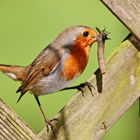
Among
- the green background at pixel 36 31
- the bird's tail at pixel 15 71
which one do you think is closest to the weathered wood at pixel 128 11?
the bird's tail at pixel 15 71

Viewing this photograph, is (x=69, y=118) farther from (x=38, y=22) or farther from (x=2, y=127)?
(x=38, y=22)

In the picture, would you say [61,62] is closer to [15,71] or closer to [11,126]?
[15,71]

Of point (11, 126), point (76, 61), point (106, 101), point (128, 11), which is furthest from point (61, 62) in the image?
point (11, 126)

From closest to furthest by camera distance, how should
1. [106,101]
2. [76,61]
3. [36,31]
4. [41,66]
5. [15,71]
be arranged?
1. [106,101]
2. [76,61]
3. [41,66]
4. [15,71]
5. [36,31]

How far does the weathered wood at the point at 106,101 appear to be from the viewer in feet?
10.3

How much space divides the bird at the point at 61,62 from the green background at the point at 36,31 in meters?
0.52

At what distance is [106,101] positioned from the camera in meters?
3.22

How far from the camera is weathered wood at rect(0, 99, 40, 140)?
112 inches

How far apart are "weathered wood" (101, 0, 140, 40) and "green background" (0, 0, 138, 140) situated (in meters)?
1.28

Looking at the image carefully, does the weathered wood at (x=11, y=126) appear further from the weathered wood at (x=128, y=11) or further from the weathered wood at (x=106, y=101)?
the weathered wood at (x=128, y=11)

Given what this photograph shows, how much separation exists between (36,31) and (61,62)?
30.4 inches

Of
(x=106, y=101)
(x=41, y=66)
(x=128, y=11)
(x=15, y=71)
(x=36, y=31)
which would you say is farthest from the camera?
(x=36, y=31)

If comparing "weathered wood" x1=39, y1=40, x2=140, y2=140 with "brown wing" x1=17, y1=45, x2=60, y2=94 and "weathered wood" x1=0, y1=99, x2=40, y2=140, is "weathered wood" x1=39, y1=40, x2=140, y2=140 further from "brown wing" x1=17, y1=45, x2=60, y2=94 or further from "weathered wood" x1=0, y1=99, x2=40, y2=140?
"brown wing" x1=17, y1=45, x2=60, y2=94

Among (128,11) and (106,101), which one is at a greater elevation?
(128,11)
